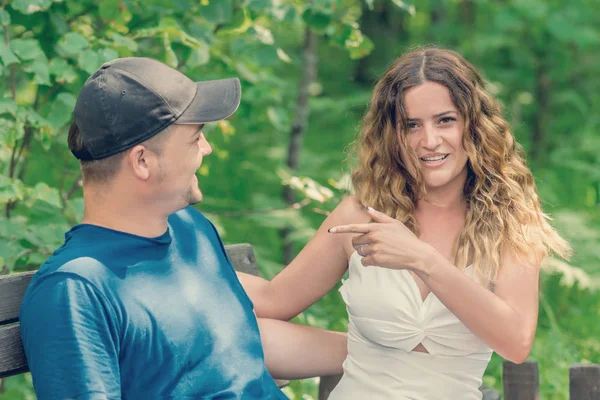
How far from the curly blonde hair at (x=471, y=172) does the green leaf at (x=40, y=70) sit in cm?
115

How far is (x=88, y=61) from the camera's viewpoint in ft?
9.16

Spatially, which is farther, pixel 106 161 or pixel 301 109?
pixel 301 109

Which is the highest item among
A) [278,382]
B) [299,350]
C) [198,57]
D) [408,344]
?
[198,57]

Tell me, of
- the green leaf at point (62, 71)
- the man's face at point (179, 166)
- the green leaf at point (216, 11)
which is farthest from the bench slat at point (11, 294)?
the green leaf at point (216, 11)

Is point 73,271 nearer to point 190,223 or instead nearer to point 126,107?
point 126,107

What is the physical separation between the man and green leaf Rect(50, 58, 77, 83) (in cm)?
81

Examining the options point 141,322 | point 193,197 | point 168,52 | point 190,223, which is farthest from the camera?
point 168,52

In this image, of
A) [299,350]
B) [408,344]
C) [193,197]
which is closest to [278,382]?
[299,350]

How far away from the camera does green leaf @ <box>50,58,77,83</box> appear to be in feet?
9.37

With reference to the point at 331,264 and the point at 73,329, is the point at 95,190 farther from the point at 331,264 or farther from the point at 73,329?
the point at 331,264

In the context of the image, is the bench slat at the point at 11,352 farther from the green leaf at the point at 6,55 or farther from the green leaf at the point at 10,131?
the green leaf at the point at 6,55

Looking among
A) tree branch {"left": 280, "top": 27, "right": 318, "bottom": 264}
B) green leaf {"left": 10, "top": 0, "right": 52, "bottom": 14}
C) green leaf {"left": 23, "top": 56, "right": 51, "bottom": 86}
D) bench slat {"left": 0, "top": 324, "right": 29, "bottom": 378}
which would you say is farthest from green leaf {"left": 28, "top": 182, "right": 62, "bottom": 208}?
tree branch {"left": 280, "top": 27, "right": 318, "bottom": 264}

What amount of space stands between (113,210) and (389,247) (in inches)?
31.1

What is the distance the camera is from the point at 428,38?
309 inches
